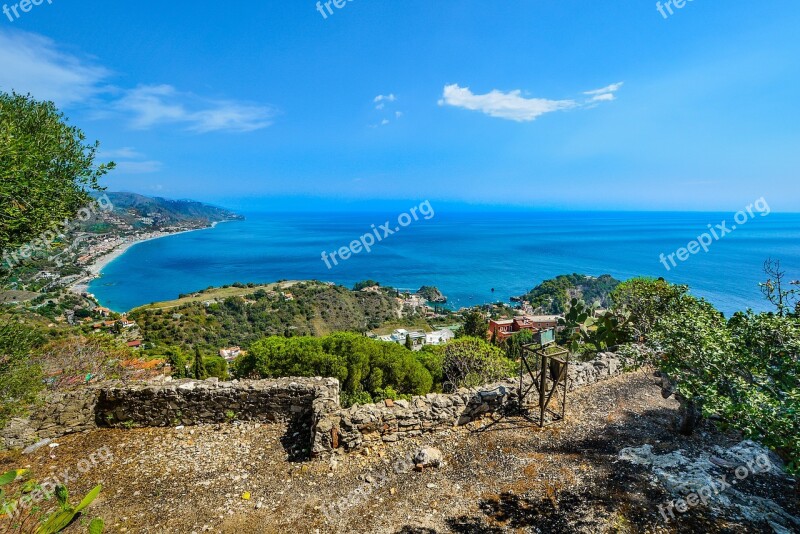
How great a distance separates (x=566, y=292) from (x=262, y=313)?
175 feet

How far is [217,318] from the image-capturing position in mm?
51375

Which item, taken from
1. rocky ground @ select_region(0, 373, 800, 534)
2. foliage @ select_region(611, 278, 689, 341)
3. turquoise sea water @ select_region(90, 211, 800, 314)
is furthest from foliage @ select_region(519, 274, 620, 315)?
rocky ground @ select_region(0, 373, 800, 534)

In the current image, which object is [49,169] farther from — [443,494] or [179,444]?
[443,494]

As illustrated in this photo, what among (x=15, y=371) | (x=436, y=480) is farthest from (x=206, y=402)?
(x=436, y=480)

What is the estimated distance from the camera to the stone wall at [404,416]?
691 cm

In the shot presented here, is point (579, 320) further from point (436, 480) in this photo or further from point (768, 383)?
point (436, 480)


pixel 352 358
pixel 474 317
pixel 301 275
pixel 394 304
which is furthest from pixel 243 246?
pixel 352 358

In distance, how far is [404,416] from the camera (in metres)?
7.28

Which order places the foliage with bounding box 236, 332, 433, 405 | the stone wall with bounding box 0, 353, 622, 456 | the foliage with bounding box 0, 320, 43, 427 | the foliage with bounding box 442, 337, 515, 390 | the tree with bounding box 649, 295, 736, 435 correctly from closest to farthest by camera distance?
the tree with bounding box 649, 295, 736, 435
the foliage with bounding box 0, 320, 43, 427
the stone wall with bounding box 0, 353, 622, 456
the foliage with bounding box 236, 332, 433, 405
the foliage with bounding box 442, 337, 515, 390

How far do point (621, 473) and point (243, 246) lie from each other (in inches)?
7200

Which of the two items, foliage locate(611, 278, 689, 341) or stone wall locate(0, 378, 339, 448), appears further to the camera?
foliage locate(611, 278, 689, 341)

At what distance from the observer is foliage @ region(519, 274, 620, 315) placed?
65750mm

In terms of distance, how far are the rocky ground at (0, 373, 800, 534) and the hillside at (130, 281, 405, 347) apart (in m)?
34.6

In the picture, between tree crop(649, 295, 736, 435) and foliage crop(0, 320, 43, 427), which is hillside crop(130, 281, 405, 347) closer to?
foliage crop(0, 320, 43, 427)
